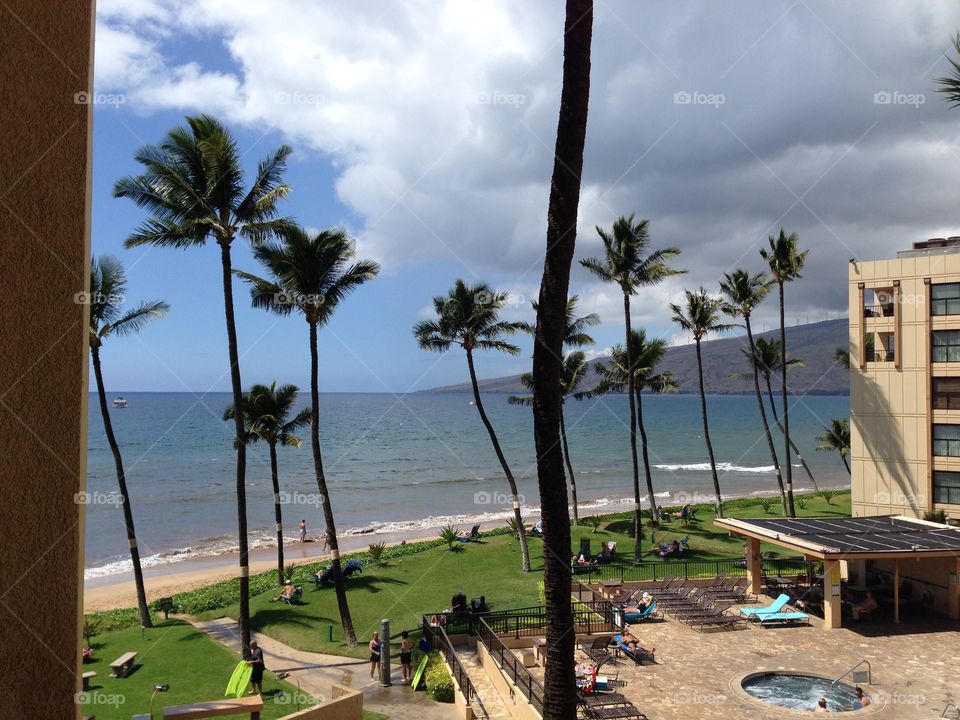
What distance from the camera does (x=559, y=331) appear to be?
8.62 meters

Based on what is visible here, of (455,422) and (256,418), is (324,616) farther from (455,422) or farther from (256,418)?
(455,422)

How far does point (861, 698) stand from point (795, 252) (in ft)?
92.7

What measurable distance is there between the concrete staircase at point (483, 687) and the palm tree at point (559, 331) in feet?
22.9

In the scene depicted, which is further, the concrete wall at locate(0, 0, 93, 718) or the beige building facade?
the beige building facade

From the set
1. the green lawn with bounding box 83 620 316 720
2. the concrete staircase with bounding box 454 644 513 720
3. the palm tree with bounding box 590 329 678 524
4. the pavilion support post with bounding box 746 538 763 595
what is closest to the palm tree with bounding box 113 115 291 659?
the green lawn with bounding box 83 620 316 720

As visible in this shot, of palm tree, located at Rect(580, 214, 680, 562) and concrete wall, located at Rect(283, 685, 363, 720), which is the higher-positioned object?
palm tree, located at Rect(580, 214, 680, 562)

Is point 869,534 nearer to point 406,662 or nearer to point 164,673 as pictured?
point 406,662

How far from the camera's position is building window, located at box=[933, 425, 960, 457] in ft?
91.8

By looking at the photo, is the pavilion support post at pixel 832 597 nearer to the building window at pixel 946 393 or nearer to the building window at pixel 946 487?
the building window at pixel 946 487

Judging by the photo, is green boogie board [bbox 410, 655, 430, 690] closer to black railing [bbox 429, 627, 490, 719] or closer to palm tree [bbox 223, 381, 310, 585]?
black railing [bbox 429, 627, 490, 719]

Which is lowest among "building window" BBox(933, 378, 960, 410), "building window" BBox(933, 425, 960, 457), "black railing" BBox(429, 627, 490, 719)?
"black railing" BBox(429, 627, 490, 719)

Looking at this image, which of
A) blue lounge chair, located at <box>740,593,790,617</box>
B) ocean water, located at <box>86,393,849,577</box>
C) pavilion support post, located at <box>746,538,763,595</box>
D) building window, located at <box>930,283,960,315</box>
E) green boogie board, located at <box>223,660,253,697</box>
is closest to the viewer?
green boogie board, located at <box>223,660,253,697</box>

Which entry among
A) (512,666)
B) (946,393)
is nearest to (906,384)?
(946,393)

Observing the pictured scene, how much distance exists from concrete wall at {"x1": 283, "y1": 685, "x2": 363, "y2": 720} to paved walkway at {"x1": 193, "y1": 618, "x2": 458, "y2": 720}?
158cm
